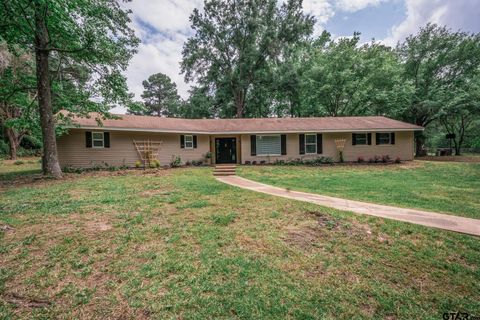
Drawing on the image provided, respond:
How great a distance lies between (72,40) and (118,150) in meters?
5.83

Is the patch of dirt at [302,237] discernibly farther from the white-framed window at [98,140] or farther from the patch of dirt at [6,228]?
the white-framed window at [98,140]

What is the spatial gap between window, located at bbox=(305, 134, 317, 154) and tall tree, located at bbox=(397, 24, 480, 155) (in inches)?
455

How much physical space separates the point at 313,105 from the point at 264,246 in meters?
21.6

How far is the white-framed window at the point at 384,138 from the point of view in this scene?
47.9 ft

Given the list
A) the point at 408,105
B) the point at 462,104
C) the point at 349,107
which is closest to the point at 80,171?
the point at 349,107

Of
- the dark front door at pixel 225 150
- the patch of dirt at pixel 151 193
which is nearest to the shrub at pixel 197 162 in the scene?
the dark front door at pixel 225 150

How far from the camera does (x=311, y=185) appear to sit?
771cm

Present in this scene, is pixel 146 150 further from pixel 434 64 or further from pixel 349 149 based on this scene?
pixel 434 64

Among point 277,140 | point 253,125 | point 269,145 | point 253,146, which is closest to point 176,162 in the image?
point 253,146

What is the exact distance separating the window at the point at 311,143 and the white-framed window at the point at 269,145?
6.23ft

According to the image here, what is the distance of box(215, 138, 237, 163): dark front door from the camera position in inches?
581

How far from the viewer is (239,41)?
22.7 meters

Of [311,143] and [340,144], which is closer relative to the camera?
[340,144]

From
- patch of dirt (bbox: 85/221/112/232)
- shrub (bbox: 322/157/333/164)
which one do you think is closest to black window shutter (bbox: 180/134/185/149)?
shrub (bbox: 322/157/333/164)
